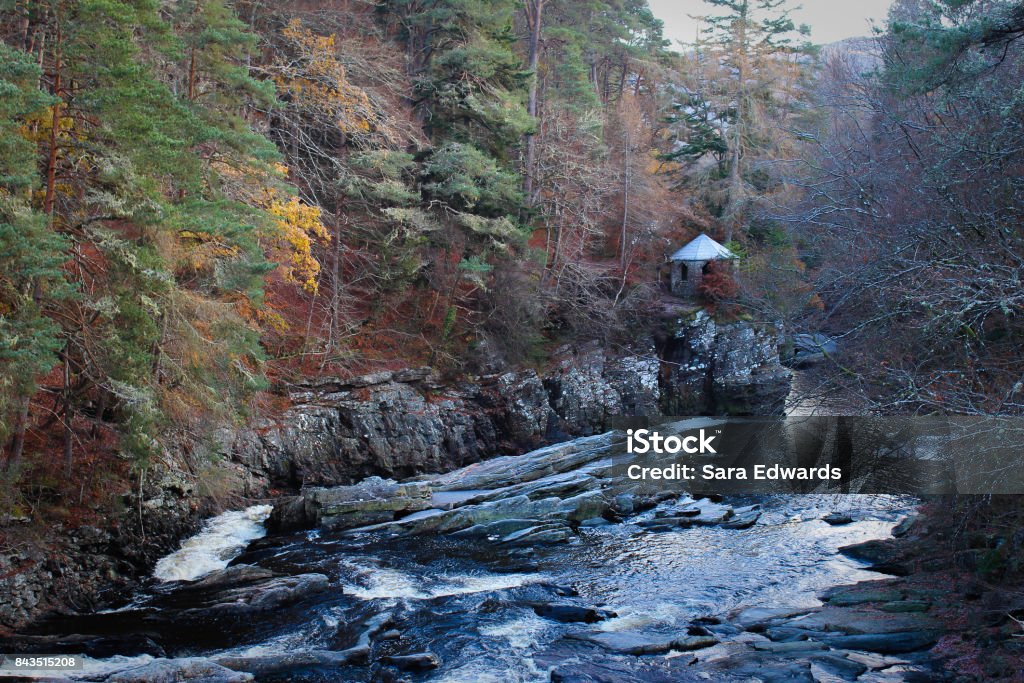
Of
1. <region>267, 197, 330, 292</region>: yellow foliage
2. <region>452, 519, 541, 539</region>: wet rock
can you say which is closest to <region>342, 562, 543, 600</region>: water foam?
<region>452, 519, 541, 539</region>: wet rock

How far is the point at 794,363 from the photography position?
96.8 ft

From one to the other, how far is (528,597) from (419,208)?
1375 centimetres

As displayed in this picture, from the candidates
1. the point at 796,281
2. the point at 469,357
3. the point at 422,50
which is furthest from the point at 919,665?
the point at 422,50

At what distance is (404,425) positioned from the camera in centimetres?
2119

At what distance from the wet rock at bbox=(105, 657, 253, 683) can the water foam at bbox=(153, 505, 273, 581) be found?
388cm

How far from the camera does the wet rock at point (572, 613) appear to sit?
1073 cm

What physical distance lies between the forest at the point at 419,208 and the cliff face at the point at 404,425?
0.75 m

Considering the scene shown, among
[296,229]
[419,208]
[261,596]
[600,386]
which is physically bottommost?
[261,596]

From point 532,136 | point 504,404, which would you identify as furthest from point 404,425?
point 532,136

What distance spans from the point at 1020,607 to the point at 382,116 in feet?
64.7

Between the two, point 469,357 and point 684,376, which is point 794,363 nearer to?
point 684,376

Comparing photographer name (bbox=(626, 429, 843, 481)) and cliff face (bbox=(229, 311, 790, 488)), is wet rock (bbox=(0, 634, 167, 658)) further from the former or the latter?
photographer name (bbox=(626, 429, 843, 481))

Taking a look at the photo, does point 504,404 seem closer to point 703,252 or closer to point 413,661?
point 703,252

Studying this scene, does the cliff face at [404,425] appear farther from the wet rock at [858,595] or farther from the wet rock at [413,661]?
the wet rock at [413,661]
